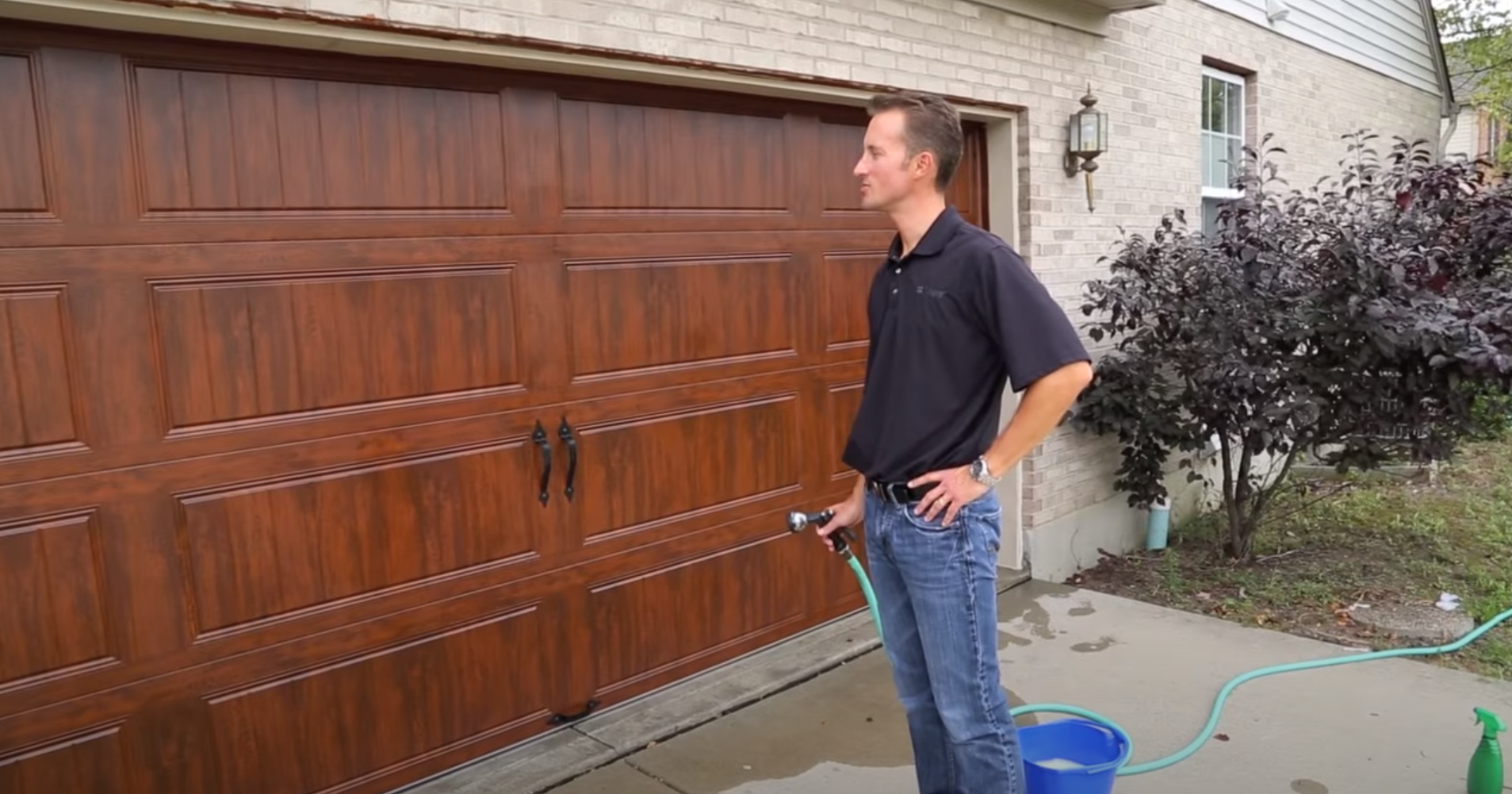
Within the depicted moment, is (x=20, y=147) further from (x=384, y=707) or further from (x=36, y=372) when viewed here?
(x=384, y=707)

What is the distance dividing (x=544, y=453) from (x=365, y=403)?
0.61 metres

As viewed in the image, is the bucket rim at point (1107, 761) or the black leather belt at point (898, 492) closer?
the black leather belt at point (898, 492)

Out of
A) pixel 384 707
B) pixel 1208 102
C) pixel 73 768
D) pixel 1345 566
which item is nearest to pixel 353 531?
pixel 384 707

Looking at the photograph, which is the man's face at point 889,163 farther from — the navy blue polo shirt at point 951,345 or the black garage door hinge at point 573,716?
the black garage door hinge at point 573,716

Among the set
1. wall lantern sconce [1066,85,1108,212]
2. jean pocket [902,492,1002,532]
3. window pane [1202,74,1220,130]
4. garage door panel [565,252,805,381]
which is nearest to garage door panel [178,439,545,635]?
garage door panel [565,252,805,381]

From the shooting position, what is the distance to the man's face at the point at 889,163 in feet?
7.64

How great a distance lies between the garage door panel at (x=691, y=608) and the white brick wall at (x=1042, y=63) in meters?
1.63

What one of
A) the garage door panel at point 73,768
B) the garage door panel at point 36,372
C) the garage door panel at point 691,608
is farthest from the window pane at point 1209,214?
the garage door panel at point 73,768

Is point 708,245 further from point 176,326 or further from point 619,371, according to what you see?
point 176,326

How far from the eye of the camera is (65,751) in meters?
2.54

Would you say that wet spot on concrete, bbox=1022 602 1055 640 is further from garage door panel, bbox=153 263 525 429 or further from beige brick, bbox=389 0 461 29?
beige brick, bbox=389 0 461 29

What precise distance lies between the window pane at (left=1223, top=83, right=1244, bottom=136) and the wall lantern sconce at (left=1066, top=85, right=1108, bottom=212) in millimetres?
2552

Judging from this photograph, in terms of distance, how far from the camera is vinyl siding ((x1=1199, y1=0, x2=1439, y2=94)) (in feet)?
24.9

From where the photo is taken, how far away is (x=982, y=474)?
2.25m
